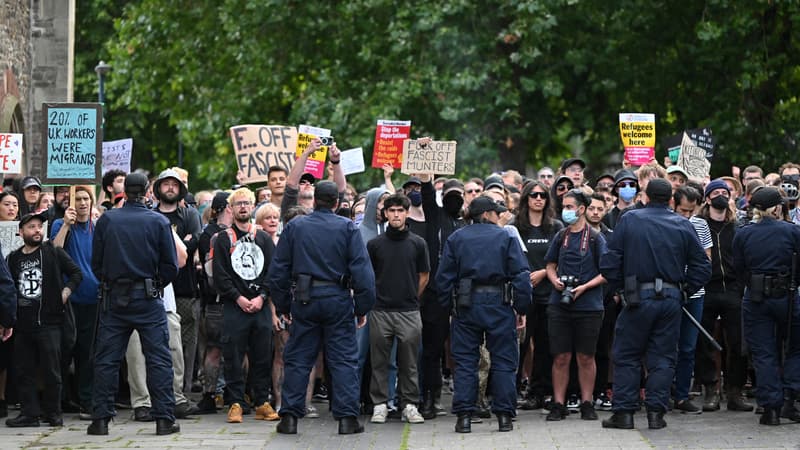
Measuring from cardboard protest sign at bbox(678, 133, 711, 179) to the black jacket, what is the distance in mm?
7179

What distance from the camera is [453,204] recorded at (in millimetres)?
13164

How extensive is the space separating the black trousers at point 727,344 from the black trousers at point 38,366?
5.72 m

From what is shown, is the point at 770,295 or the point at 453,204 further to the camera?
the point at 453,204

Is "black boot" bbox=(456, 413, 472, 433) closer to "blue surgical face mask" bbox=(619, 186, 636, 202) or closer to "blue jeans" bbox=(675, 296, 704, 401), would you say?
"blue jeans" bbox=(675, 296, 704, 401)

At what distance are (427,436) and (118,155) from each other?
654 centimetres

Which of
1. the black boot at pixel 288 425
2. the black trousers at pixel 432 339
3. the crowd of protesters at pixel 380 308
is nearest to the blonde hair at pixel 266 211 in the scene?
the crowd of protesters at pixel 380 308

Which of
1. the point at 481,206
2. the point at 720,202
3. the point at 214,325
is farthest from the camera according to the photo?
the point at 720,202

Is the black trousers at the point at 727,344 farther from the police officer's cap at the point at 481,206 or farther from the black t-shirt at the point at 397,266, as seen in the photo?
the black t-shirt at the point at 397,266

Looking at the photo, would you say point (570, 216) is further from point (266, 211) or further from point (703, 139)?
point (703, 139)

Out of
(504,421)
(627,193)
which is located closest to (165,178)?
(504,421)

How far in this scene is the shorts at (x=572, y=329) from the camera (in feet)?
40.8

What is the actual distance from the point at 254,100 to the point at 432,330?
14333 millimetres

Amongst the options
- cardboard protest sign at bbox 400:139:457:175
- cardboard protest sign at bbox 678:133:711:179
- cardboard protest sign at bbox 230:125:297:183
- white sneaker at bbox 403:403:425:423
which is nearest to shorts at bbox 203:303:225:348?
white sneaker at bbox 403:403:425:423

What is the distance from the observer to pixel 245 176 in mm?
16016
